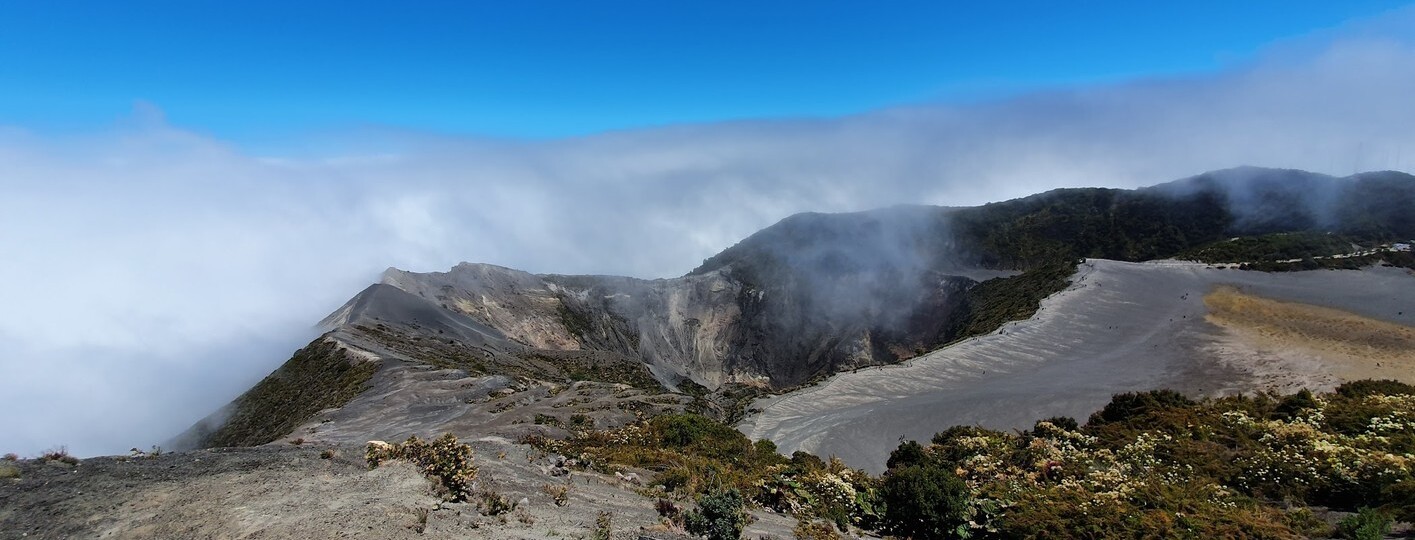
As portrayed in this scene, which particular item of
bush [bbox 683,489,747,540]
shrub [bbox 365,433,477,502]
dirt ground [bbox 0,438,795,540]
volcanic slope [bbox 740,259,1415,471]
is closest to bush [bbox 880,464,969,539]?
dirt ground [bbox 0,438,795,540]

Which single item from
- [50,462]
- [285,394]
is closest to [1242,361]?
[50,462]

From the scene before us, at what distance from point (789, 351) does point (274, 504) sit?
103950 millimetres

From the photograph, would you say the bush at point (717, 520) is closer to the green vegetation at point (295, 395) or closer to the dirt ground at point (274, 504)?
the dirt ground at point (274, 504)

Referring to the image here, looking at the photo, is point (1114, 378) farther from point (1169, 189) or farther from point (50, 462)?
point (1169, 189)

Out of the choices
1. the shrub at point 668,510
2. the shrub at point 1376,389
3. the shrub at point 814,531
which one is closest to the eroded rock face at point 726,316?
the shrub at point 1376,389

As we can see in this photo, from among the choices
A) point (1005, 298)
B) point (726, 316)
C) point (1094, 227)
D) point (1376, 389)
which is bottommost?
point (1376, 389)

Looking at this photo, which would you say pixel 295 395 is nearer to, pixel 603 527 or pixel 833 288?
pixel 603 527

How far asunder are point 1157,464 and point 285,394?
159ft

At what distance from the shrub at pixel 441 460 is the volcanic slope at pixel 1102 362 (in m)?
20.6

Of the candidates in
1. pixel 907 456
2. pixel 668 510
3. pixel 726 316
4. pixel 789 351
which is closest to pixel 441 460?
pixel 668 510

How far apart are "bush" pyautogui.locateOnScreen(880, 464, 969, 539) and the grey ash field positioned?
2512 mm

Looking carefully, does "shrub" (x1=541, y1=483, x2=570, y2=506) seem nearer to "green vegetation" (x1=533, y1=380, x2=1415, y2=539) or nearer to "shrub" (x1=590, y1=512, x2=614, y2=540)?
"shrub" (x1=590, y1=512, x2=614, y2=540)

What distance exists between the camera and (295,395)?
4212 centimetres

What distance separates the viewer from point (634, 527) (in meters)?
11.2
